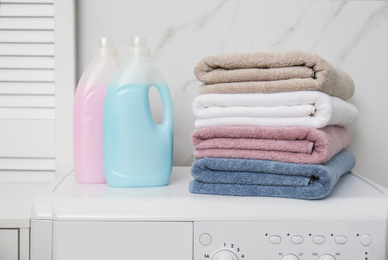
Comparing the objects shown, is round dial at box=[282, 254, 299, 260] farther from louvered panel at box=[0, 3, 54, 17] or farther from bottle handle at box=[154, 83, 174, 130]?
louvered panel at box=[0, 3, 54, 17]

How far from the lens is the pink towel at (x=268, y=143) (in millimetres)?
804

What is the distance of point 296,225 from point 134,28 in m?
0.74

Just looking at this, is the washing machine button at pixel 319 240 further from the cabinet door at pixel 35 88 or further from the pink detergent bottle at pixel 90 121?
the cabinet door at pixel 35 88

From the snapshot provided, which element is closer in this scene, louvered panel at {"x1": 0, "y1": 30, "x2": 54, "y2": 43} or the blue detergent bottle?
the blue detergent bottle

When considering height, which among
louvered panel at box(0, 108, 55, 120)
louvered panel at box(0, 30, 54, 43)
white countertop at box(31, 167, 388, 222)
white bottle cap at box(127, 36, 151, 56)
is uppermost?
louvered panel at box(0, 30, 54, 43)

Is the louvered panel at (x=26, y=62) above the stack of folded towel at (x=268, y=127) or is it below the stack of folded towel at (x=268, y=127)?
above

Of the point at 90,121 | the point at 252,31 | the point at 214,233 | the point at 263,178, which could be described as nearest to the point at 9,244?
the point at 90,121

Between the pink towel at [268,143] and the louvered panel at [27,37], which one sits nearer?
the pink towel at [268,143]

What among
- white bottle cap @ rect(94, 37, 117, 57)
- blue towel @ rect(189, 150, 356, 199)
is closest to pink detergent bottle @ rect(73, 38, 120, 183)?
white bottle cap @ rect(94, 37, 117, 57)

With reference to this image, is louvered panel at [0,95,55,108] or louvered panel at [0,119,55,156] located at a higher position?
louvered panel at [0,95,55,108]

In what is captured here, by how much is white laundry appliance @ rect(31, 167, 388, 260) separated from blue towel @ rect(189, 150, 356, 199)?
0.15ft

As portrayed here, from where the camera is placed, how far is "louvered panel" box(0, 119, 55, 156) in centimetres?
121

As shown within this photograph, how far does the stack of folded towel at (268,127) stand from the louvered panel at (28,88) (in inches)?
20.5

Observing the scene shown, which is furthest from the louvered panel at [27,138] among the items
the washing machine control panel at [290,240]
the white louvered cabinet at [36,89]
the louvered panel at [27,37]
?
the washing machine control panel at [290,240]
